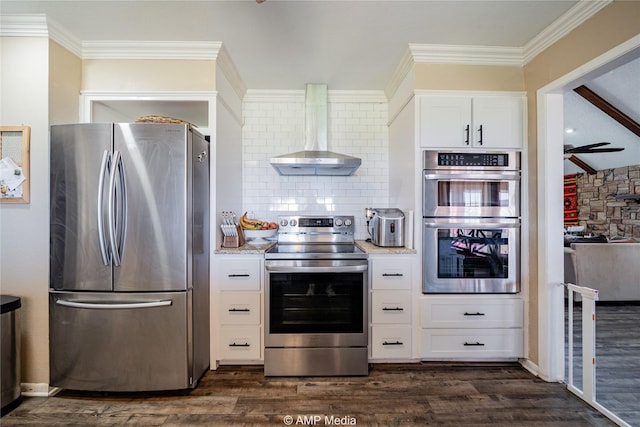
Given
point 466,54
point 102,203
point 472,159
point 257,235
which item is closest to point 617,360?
point 472,159

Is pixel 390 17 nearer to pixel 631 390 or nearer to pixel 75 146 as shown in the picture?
pixel 75 146

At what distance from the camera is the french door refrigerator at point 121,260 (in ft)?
6.17

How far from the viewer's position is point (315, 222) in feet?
9.94

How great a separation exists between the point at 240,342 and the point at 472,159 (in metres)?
2.42

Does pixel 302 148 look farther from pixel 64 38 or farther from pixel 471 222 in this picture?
pixel 64 38

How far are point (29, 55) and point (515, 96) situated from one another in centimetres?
370

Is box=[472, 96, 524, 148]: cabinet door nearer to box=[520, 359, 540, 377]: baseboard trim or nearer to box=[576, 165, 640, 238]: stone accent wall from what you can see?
box=[520, 359, 540, 377]: baseboard trim

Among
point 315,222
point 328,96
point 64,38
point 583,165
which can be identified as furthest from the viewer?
point 583,165

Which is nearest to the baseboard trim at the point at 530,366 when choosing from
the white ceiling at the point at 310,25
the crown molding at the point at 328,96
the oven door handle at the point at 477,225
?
the oven door handle at the point at 477,225

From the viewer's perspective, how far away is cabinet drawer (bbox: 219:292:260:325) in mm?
2273

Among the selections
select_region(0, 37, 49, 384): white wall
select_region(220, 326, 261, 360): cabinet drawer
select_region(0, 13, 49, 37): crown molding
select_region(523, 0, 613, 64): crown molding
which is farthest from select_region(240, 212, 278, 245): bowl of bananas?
select_region(523, 0, 613, 64): crown molding

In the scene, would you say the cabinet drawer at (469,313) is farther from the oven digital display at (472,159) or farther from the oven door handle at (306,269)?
the oven digital display at (472,159)

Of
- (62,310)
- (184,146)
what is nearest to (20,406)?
(62,310)

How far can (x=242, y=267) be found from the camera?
229 centimetres
